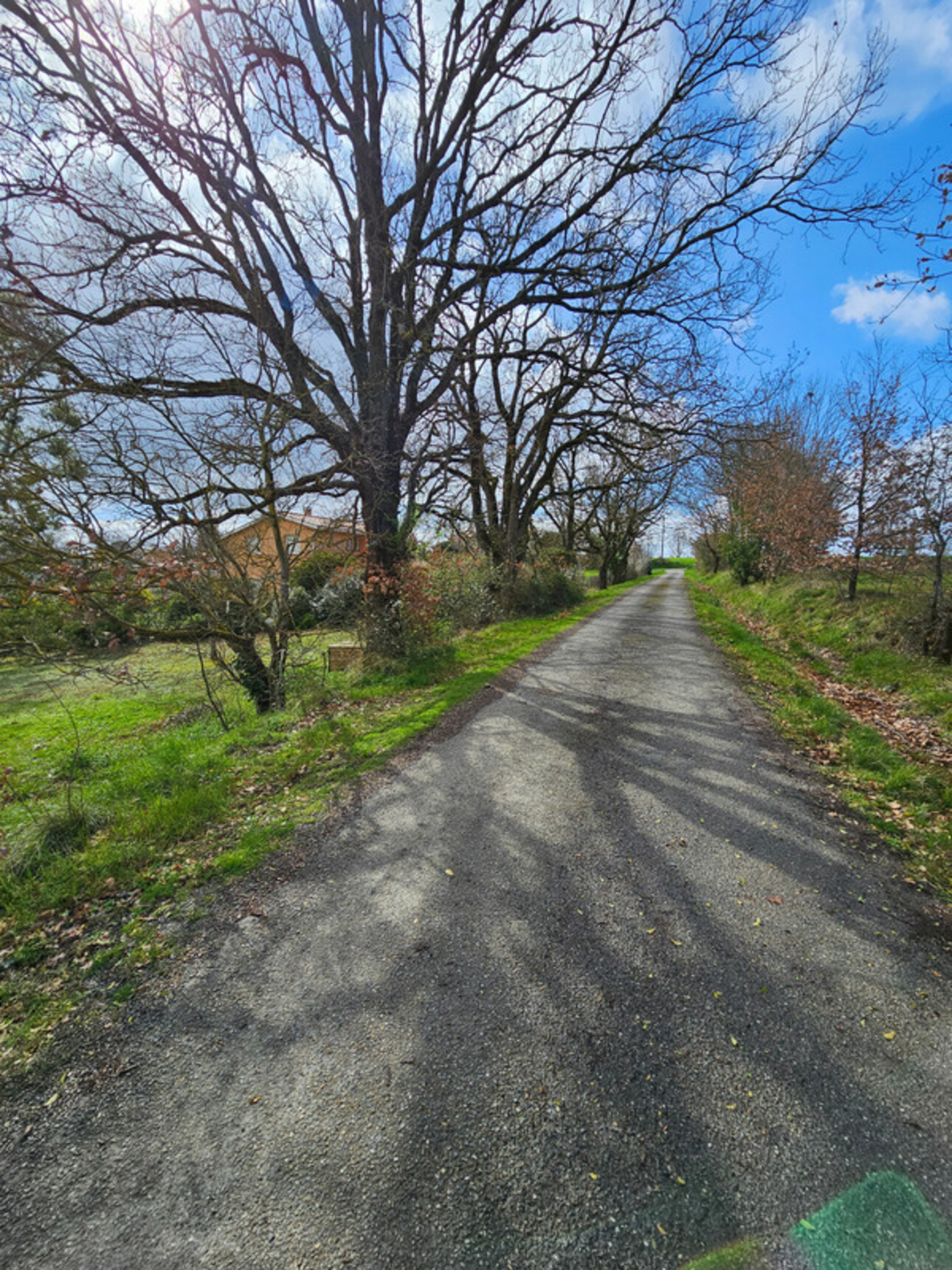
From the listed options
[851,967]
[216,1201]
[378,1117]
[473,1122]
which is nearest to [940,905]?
[851,967]

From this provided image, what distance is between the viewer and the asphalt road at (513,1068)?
157cm

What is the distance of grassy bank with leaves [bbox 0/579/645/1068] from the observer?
8.78 feet

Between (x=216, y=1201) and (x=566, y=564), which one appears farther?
(x=566, y=564)

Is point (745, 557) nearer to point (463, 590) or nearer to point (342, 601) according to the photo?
point (463, 590)

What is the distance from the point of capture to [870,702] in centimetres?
688

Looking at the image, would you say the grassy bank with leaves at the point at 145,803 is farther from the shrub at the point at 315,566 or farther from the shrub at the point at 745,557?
the shrub at the point at 745,557

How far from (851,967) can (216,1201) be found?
2.99 m

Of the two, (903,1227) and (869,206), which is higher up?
(869,206)

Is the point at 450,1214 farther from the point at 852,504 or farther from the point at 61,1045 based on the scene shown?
the point at 852,504

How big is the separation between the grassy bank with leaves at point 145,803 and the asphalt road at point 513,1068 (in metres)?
0.54

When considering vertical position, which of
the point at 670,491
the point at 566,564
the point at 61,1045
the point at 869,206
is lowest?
the point at 61,1045

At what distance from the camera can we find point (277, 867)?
134 inches

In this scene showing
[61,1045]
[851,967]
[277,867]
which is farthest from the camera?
[277,867]

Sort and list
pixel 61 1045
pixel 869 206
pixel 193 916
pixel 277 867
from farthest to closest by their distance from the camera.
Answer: pixel 869 206, pixel 277 867, pixel 193 916, pixel 61 1045
